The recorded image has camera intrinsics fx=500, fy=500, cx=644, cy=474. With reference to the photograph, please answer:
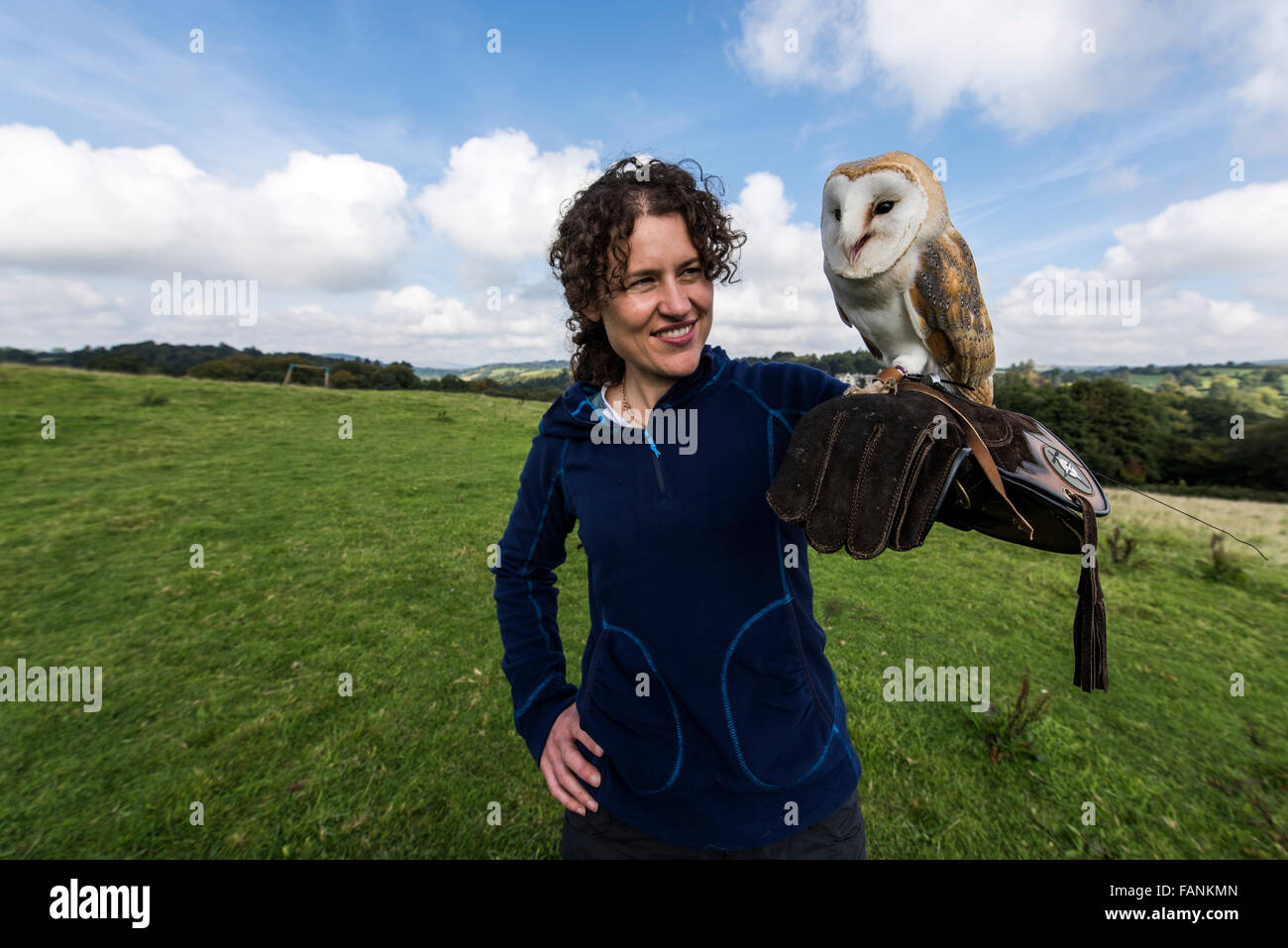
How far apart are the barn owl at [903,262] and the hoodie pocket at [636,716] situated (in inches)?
53.6

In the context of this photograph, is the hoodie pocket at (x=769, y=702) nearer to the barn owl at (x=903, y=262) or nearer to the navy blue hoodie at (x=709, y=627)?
the navy blue hoodie at (x=709, y=627)

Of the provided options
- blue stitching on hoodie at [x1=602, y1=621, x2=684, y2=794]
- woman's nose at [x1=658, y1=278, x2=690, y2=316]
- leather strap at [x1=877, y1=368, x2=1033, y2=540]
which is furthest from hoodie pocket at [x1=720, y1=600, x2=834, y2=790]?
woman's nose at [x1=658, y1=278, x2=690, y2=316]

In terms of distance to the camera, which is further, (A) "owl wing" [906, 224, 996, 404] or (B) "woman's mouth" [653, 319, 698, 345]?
(A) "owl wing" [906, 224, 996, 404]

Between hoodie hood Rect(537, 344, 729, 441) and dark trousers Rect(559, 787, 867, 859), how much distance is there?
1.18 m

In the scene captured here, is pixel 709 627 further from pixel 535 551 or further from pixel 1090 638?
pixel 1090 638

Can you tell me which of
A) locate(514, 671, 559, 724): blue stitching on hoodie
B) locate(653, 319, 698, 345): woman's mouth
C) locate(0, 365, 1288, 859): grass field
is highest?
locate(653, 319, 698, 345): woman's mouth

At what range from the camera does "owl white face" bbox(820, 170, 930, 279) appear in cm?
152

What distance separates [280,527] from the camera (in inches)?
291

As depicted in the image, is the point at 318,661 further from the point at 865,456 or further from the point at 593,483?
the point at 865,456

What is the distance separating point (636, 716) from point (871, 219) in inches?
66.7

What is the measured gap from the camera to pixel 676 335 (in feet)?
4.60

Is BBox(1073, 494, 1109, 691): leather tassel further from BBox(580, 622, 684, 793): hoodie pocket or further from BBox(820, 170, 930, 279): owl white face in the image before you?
BBox(580, 622, 684, 793): hoodie pocket
